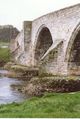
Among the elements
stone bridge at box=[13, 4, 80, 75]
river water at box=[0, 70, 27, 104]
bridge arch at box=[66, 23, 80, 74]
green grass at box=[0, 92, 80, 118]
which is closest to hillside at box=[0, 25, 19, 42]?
stone bridge at box=[13, 4, 80, 75]

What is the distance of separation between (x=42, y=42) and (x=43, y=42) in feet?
0.37

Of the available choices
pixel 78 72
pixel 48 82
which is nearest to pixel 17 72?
pixel 78 72

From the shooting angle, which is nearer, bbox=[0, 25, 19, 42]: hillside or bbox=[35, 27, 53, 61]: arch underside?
bbox=[35, 27, 53, 61]: arch underside

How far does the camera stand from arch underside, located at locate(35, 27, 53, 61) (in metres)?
42.6

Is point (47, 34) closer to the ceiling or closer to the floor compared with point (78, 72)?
closer to the ceiling

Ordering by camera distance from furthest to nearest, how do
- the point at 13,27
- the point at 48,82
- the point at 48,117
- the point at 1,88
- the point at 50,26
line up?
the point at 13,27 < the point at 50,26 < the point at 1,88 < the point at 48,82 < the point at 48,117

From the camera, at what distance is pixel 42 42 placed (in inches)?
1745

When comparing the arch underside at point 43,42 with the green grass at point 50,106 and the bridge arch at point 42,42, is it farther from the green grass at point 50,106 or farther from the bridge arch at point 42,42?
the green grass at point 50,106

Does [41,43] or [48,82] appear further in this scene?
[41,43]

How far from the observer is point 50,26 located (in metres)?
37.0

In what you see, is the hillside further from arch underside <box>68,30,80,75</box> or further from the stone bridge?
arch underside <box>68,30,80,75</box>

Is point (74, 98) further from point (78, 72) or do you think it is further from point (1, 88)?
point (78, 72)

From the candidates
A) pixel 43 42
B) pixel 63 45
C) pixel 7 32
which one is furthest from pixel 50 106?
pixel 7 32

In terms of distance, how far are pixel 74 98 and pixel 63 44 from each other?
54.1 ft
